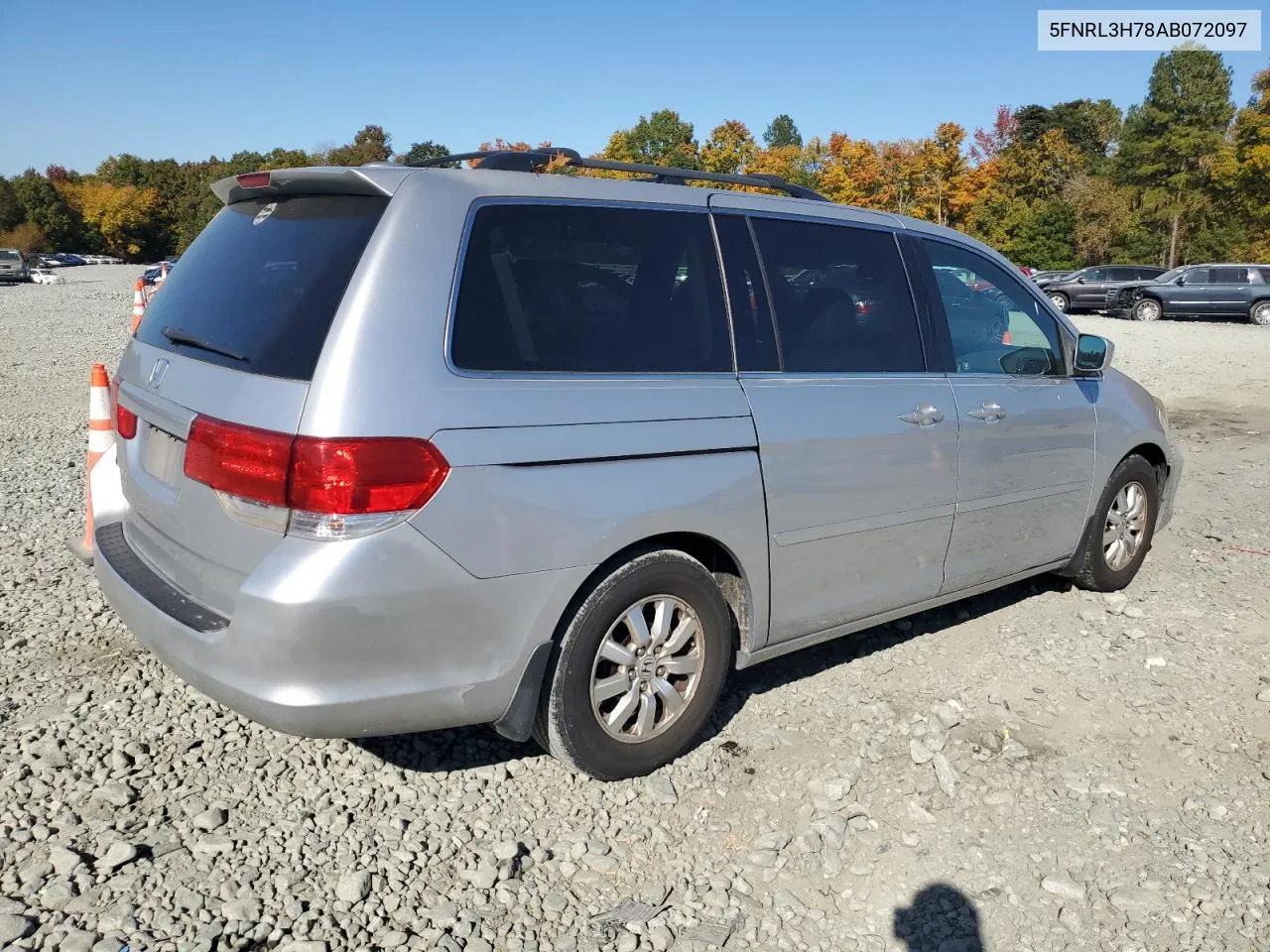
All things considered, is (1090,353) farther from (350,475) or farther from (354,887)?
(354,887)

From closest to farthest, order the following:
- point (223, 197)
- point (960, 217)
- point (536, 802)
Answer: point (536, 802) → point (223, 197) → point (960, 217)

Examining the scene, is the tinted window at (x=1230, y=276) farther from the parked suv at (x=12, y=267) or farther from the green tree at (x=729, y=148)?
the parked suv at (x=12, y=267)

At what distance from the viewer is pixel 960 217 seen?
59.1 metres

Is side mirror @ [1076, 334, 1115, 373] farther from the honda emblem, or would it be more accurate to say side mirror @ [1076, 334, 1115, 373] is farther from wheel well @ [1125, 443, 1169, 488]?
the honda emblem

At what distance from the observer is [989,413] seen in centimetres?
427

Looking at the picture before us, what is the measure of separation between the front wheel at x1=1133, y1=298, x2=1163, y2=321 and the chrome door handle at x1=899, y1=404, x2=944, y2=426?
93.6 feet

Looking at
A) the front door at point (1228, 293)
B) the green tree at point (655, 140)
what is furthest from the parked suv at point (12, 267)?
the front door at point (1228, 293)

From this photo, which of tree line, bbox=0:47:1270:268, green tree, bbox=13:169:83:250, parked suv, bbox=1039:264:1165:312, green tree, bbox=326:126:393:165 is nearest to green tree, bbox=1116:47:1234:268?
tree line, bbox=0:47:1270:268

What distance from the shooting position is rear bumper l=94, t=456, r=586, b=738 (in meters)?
2.61

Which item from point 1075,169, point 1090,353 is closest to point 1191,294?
point 1090,353

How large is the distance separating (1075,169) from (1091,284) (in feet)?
116

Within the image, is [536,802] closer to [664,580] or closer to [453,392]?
[664,580]

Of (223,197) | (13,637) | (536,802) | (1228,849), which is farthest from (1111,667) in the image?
(13,637)

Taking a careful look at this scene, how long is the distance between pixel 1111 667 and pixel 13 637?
15.6 feet
